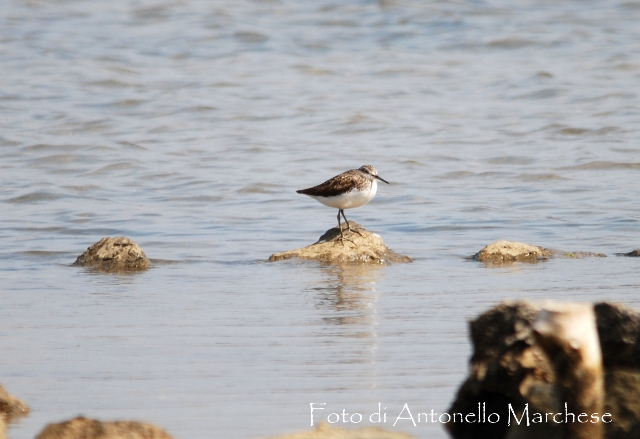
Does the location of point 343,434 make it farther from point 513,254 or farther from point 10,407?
point 513,254

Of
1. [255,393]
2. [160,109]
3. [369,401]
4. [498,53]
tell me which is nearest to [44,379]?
[255,393]

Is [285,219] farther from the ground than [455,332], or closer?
farther from the ground

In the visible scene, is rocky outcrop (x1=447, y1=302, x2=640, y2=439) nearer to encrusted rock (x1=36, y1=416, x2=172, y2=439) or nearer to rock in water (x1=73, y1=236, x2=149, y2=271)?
encrusted rock (x1=36, y1=416, x2=172, y2=439)

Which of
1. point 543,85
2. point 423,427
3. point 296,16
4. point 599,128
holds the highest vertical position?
point 296,16

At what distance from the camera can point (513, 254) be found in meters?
9.41

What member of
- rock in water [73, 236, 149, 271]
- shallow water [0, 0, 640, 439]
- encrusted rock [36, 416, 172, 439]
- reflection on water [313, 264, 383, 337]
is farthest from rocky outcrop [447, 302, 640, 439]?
rock in water [73, 236, 149, 271]

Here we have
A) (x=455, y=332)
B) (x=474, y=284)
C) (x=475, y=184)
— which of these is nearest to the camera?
(x=455, y=332)

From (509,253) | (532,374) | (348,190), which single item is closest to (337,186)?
(348,190)

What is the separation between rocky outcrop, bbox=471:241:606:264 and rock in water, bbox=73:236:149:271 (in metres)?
3.26

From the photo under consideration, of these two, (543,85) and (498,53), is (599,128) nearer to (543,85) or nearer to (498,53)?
(543,85)

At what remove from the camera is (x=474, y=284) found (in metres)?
8.10

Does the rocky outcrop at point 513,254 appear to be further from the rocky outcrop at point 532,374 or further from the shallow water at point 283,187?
the rocky outcrop at point 532,374

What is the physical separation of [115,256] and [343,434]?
5.84 m

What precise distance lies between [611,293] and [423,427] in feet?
12.2
